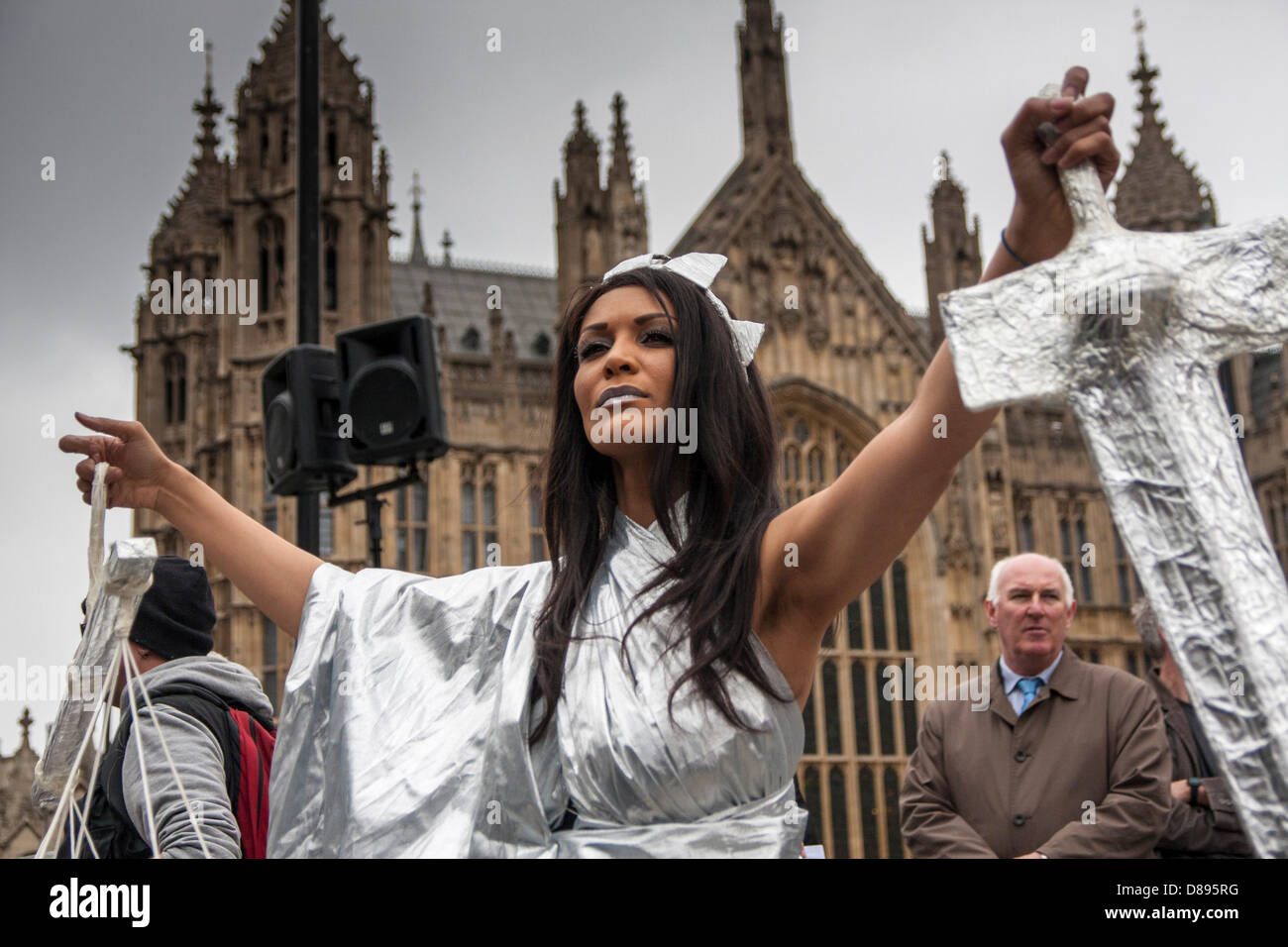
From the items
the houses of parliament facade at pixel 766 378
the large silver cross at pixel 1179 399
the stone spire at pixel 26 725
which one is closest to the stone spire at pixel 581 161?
→ the houses of parliament facade at pixel 766 378

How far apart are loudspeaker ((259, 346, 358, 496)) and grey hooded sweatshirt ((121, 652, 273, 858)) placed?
2.66 meters

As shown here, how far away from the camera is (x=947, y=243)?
22703 mm

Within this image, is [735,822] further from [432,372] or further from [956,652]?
[956,652]

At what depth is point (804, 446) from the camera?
2162cm

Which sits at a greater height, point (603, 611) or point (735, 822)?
point (603, 611)

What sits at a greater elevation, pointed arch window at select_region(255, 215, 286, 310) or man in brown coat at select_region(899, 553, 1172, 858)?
pointed arch window at select_region(255, 215, 286, 310)

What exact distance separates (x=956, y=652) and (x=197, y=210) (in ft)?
47.2

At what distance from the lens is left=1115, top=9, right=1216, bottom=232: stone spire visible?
23516 mm

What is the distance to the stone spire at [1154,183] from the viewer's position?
23.5 meters

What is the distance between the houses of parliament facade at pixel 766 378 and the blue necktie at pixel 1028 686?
14606mm

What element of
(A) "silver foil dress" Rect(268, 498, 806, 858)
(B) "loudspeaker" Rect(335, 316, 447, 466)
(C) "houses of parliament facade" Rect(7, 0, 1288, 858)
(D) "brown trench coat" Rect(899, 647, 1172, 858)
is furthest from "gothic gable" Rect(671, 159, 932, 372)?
(A) "silver foil dress" Rect(268, 498, 806, 858)

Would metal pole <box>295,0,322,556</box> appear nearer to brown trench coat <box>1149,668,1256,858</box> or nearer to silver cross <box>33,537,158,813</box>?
brown trench coat <box>1149,668,1256,858</box>

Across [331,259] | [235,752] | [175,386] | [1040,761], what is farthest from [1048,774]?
[175,386]
